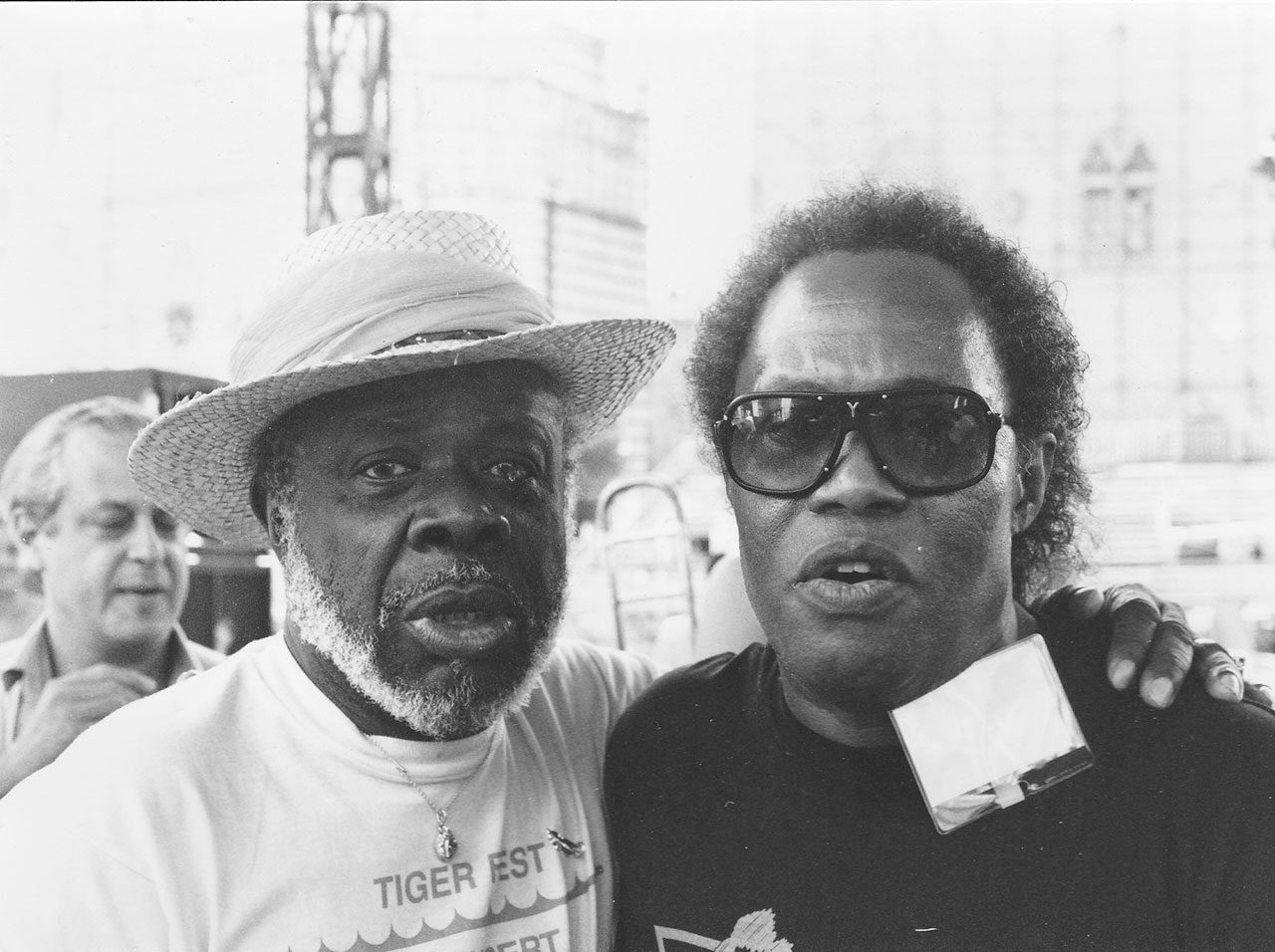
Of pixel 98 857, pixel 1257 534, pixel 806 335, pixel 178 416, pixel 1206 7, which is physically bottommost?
pixel 98 857

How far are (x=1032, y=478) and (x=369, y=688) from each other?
118 cm

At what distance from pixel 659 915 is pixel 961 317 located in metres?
1.10

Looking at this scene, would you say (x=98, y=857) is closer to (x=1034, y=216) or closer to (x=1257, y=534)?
(x=1034, y=216)

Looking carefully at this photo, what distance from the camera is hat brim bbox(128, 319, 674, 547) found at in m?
1.76

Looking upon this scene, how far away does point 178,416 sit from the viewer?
1836 millimetres

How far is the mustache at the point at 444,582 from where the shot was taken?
1716mm

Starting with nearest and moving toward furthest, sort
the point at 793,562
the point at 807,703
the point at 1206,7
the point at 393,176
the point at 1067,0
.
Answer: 1. the point at 793,562
2. the point at 807,703
3. the point at 1206,7
4. the point at 1067,0
5. the point at 393,176

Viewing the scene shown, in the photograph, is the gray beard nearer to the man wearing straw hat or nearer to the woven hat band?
the man wearing straw hat

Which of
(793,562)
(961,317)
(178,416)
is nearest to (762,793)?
(793,562)

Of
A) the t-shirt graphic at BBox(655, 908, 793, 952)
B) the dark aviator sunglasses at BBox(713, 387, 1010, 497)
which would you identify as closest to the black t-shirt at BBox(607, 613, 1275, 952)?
the t-shirt graphic at BBox(655, 908, 793, 952)

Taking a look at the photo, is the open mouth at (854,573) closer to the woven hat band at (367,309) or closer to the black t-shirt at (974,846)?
the black t-shirt at (974,846)

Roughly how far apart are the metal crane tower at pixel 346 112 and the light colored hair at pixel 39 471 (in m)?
0.61

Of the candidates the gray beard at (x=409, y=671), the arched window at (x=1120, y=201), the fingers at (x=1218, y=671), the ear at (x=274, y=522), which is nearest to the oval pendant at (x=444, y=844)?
the gray beard at (x=409, y=671)

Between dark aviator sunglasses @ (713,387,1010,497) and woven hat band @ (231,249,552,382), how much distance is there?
1.77 ft
